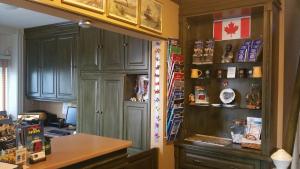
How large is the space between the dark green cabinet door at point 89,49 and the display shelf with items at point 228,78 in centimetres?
125

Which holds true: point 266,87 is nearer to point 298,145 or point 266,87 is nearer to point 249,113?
point 249,113

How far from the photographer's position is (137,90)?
10.7 feet

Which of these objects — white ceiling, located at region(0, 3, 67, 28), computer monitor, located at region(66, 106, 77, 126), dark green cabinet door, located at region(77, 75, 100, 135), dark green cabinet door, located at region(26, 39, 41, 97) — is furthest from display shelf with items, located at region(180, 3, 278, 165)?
dark green cabinet door, located at region(26, 39, 41, 97)

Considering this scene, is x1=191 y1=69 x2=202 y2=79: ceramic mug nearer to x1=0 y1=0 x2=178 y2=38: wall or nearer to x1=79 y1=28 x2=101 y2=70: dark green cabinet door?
x1=0 y1=0 x2=178 y2=38: wall

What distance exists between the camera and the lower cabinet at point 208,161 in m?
2.50

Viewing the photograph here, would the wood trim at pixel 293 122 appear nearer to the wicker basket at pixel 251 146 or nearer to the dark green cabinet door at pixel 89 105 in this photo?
the wicker basket at pixel 251 146

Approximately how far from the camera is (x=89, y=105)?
139 inches

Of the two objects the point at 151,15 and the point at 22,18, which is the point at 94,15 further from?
the point at 22,18

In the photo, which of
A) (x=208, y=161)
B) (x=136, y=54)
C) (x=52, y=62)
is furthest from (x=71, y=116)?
(x=208, y=161)

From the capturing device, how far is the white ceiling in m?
3.53

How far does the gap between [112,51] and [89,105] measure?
2.73 ft

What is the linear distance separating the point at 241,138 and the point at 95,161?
159cm

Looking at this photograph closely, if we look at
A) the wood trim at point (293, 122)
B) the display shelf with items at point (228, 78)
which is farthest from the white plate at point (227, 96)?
the wood trim at point (293, 122)

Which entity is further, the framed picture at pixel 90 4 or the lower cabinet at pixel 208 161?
the lower cabinet at pixel 208 161
